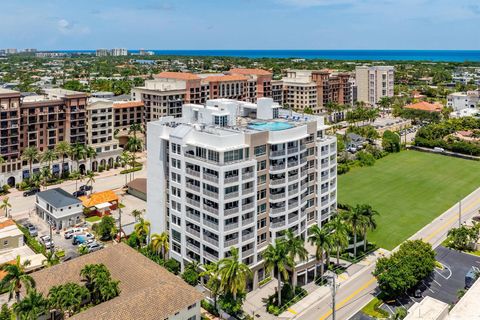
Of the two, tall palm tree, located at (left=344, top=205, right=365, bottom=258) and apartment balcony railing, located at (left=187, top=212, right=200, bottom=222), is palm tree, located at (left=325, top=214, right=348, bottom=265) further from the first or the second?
apartment balcony railing, located at (left=187, top=212, right=200, bottom=222)

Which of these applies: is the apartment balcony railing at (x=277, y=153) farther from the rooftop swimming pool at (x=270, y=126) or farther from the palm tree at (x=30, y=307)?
the palm tree at (x=30, y=307)

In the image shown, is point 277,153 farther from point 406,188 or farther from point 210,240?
point 406,188

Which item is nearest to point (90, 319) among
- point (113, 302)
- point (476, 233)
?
point (113, 302)

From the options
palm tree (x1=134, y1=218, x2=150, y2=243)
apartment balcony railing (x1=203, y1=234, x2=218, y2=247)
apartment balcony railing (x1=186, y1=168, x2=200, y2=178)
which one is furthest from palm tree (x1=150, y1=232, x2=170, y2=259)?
apartment balcony railing (x1=186, y1=168, x2=200, y2=178)

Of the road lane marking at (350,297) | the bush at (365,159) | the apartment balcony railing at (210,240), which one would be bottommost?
the road lane marking at (350,297)

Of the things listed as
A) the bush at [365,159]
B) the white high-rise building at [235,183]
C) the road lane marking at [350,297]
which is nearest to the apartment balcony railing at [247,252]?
the white high-rise building at [235,183]

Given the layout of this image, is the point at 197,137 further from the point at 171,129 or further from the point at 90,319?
the point at 90,319

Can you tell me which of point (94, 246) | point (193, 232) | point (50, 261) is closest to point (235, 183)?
point (193, 232)
